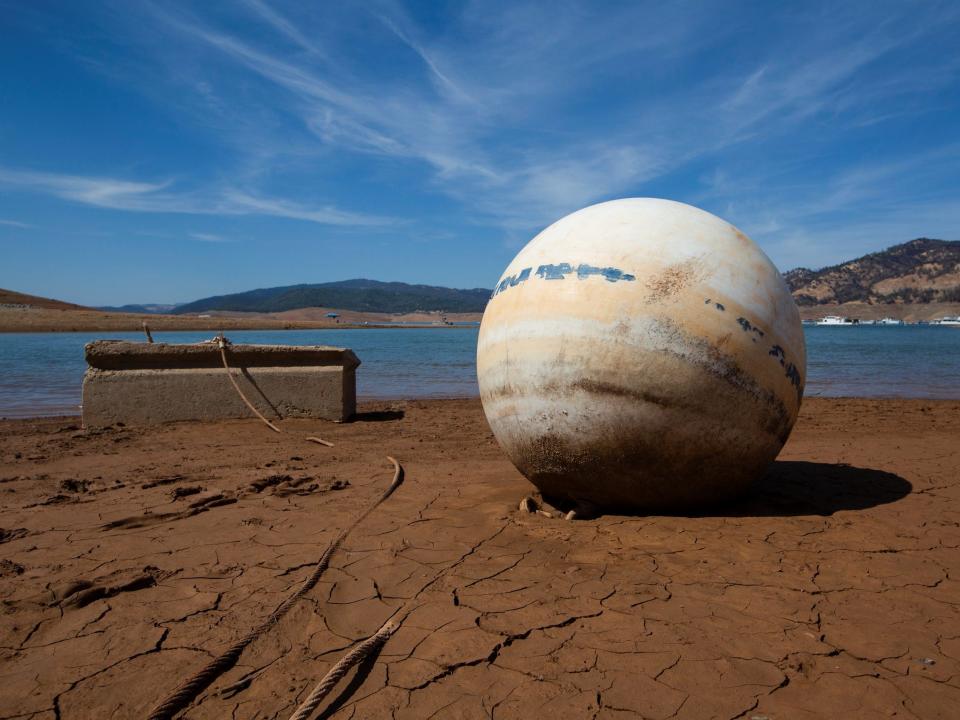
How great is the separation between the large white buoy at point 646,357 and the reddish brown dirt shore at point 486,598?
1.25ft

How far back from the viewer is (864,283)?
10769 cm

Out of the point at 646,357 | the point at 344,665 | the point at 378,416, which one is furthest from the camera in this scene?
the point at 378,416

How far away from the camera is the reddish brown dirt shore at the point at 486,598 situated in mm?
2141

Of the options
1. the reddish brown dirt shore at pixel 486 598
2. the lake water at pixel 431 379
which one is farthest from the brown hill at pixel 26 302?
the reddish brown dirt shore at pixel 486 598

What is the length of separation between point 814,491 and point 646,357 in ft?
6.95

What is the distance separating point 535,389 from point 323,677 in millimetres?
1886

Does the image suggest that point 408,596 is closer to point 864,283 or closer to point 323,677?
point 323,677

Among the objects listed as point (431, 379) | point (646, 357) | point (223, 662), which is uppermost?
point (646, 357)

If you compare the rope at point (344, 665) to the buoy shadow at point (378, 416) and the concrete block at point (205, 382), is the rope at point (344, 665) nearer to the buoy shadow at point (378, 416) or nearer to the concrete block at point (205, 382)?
the concrete block at point (205, 382)

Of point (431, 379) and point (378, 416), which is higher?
point (378, 416)

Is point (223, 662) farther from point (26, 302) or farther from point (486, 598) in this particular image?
point (26, 302)

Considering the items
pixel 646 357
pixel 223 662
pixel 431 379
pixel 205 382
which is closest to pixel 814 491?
pixel 646 357

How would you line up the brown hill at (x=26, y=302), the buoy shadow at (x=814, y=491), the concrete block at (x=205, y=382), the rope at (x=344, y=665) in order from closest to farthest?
the rope at (x=344, y=665), the buoy shadow at (x=814, y=491), the concrete block at (x=205, y=382), the brown hill at (x=26, y=302)

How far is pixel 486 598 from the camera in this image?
2.85m
